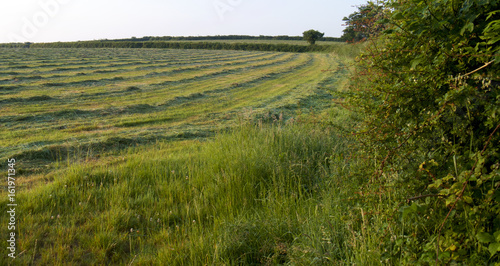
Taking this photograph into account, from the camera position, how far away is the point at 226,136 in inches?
234

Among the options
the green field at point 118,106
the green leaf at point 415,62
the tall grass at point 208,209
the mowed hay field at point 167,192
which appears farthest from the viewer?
the green field at point 118,106

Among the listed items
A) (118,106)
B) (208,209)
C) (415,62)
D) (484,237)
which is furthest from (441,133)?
(118,106)

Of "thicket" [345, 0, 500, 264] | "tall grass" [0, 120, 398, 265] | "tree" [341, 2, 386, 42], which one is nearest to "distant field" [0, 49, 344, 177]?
"tall grass" [0, 120, 398, 265]

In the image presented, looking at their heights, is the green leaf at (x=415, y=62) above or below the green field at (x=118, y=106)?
above

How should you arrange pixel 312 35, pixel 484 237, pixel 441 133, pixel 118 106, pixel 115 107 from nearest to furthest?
pixel 484 237, pixel 441 133, pixel 115 107, pixel 118 106, pixel 312 35

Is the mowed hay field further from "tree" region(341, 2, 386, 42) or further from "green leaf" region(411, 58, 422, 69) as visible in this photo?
"green leaf" region(411, 58, 422, 69)

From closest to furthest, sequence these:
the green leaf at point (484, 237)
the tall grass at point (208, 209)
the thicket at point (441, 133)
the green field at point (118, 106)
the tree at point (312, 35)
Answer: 1. the green leaf at point (484, 237)
2. the thicket at point (441, 133)
3. the tall grass at point (208, 209)
4. the green field at point (118, 106)
5. the tree at point (312, 35)

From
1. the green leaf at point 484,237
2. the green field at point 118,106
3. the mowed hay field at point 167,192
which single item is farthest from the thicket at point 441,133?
the green field at point 118,106

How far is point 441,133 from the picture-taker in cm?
231

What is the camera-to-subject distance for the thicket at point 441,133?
1885mm

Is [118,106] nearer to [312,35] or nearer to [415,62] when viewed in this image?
[415,62]

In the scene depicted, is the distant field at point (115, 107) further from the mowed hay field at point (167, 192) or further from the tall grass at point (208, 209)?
the tall grass at point (208, 209)

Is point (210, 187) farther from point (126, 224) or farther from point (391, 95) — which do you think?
point (391, 95)

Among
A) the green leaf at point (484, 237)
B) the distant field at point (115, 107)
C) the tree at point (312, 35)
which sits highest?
the tree at point (312, 35)
